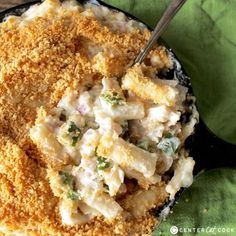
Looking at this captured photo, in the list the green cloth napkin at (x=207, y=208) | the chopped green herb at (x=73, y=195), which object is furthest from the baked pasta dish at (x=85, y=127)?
the green cloth napkin at (x=207, y=208)

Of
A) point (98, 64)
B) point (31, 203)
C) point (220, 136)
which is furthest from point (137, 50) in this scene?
point (31, 203)

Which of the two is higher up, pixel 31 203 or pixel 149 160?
pixel 149 160

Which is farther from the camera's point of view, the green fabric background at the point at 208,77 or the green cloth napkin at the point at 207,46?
the green cloth napkin at the point at 207,46

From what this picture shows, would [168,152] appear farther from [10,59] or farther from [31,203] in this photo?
[10,59]

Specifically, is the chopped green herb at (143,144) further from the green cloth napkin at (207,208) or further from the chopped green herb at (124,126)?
the green cloth napkin at (207,208)

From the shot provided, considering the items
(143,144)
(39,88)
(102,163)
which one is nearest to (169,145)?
(143,144)

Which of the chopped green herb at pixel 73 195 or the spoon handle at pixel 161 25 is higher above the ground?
the spoon handle at pixel 161 25

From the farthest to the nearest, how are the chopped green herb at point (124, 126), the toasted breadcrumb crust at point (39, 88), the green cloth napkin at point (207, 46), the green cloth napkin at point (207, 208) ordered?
the green cloth napkin at point (207, 46), the green cloth napkin at point (207, 208), the chopped green herb at point (124, 126), the toasted breadcrumb crust at point (39, 88)
